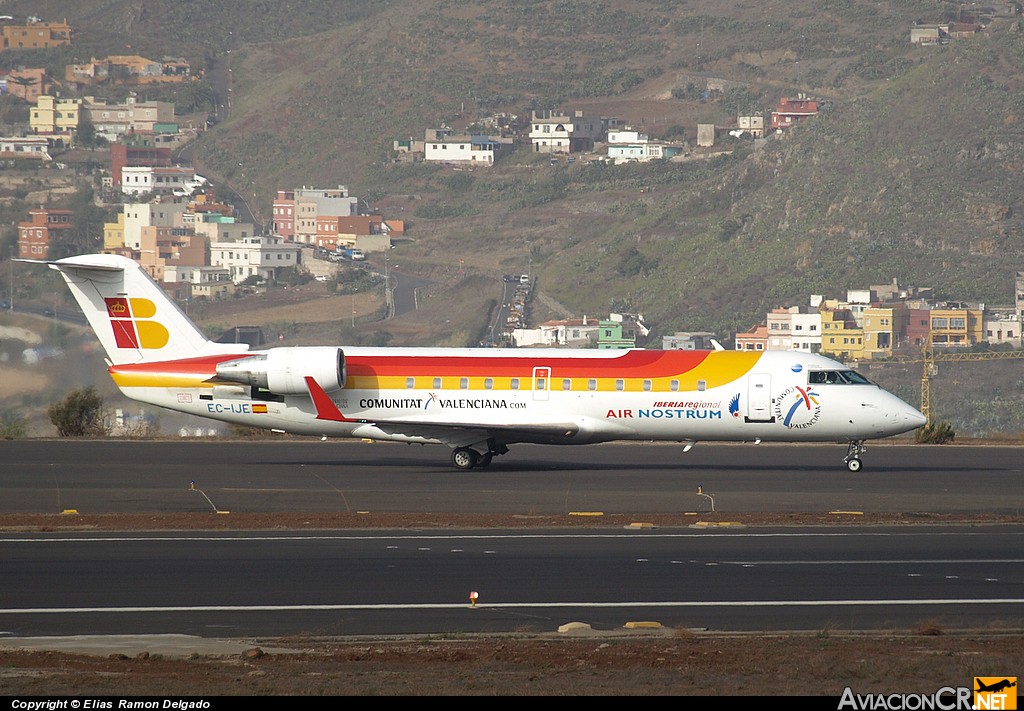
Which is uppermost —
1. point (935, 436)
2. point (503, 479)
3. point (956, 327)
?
point (956, 327)

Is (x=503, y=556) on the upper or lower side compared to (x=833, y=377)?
lower

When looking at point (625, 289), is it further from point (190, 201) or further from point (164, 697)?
point (164, 697)

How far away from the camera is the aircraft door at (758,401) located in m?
32.7

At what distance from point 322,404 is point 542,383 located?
16.4 feet

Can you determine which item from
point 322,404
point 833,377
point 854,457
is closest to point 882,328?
point 854,457

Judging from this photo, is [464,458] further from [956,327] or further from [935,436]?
[956,327]

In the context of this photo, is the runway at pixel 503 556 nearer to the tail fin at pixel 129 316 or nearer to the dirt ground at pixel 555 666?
the dirt ground at pixel 555 666

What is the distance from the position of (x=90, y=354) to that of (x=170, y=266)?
346 ft

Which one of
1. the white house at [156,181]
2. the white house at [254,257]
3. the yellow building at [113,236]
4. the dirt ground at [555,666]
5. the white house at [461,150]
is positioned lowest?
the dirt ground at [555,666]

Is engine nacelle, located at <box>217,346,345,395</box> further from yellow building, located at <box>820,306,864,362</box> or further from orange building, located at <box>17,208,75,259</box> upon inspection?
orange building, located at <box>17,208,75,259</box>

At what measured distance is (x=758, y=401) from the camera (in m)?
32.7

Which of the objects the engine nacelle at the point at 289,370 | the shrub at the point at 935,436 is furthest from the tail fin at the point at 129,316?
the shrub at the point at 935,436

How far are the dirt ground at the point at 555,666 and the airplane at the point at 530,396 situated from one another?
677 inches

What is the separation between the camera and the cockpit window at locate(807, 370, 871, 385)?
32.9m
